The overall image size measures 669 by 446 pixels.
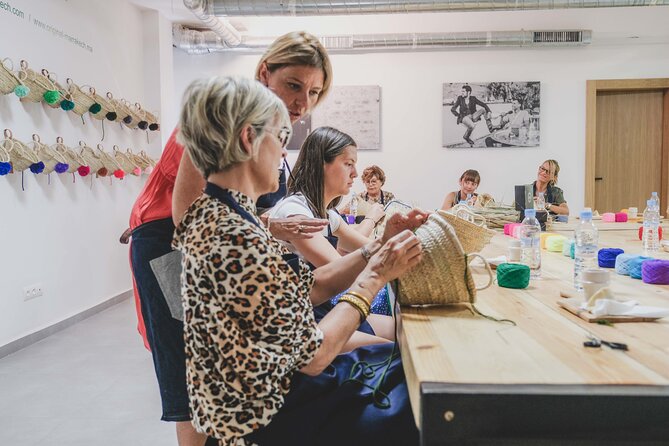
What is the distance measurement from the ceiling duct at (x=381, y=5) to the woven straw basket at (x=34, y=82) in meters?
1.90

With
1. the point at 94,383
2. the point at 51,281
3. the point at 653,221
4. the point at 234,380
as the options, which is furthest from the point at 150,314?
the point at 51,281

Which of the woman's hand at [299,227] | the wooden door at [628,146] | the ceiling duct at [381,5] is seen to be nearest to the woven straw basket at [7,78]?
the ceiling duct at [381,5]

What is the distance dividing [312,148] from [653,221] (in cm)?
150

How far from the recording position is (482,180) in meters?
6.46

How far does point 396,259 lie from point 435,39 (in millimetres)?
5484

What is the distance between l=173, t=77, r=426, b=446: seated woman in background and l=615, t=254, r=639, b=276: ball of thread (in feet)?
3.08

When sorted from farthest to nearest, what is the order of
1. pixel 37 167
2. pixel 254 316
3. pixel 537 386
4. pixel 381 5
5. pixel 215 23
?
pixel 215 23
pixel 381 5
pixel 37 167
pixel 254 316
pixel 537 386

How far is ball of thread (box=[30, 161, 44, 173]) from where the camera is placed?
3.60 metres

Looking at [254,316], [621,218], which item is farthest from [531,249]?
[621,218]

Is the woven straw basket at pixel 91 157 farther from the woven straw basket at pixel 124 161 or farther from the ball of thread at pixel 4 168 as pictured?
the ball of thread at pixel 4 168

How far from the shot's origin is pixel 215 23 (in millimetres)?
5453

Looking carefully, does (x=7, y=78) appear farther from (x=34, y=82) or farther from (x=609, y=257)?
(x=609, y=257)

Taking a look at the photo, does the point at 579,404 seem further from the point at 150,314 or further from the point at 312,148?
the point at 312,148

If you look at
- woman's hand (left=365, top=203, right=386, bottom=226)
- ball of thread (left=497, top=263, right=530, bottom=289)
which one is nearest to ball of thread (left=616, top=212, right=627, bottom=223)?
woman's hand (left=365, top=203, right=386, bottom=226)
